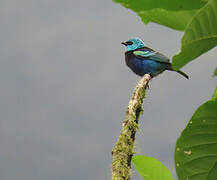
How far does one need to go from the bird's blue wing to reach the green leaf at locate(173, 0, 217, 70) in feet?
18.4

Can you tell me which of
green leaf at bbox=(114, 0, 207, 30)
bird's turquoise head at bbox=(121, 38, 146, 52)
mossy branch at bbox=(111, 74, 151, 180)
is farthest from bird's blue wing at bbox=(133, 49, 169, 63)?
green leaf at bbox=(114, 0, 207, 30)

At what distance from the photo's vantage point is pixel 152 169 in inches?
59.7

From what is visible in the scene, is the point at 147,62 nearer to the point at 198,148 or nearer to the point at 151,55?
the point at 151,55

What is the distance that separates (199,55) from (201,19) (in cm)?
10

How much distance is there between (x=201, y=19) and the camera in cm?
91

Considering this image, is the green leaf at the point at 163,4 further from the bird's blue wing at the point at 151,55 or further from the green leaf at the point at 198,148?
the bird's blue wing at the point at 151,55

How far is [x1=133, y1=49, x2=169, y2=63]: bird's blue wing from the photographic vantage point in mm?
6520

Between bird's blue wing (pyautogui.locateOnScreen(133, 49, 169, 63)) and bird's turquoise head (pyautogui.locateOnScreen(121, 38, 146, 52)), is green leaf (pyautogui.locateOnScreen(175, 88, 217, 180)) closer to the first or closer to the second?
bird's blue wing (pyautogui.locateOnScreen(133, 49, 169, 63))

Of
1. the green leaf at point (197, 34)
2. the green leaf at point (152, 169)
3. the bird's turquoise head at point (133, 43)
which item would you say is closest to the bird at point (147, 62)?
the bird's turquoise head at point (133, 43)

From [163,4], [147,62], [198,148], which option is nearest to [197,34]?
[163,4]

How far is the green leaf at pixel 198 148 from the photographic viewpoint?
1.19 meters

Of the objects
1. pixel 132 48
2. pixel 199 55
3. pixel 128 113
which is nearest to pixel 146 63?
pixel 132 48

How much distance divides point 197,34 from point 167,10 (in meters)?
0.28

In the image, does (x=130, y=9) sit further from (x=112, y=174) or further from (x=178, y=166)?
(x=112, y=174)
